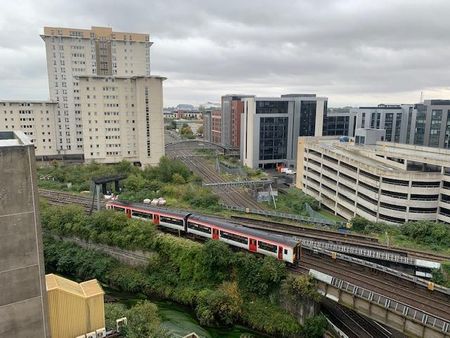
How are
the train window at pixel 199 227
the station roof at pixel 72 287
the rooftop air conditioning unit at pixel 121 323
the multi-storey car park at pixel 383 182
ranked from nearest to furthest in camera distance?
the station roof at pixel 72 287
the rooftop air conditioning unit at pixel 121 323
the train window at pixel 199 227
the multi-storey car park at pixel 383 182

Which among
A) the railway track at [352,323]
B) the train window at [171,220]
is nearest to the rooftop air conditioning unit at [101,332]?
the train window at [171,220]

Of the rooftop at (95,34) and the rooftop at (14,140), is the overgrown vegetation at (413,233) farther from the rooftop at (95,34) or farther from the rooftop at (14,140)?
the rooftop at (95,34)

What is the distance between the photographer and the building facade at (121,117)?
235 feet

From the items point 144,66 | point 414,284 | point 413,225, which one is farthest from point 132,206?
point 144,66

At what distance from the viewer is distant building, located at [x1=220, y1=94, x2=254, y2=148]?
100688mm

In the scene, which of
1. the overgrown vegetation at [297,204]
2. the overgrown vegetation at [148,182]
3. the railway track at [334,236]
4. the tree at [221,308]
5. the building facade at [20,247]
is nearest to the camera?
the building facade at [20,247]

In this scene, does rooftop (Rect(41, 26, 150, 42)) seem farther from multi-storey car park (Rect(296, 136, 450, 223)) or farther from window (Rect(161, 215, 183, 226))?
window (Rect(161, 215, 183, 226))

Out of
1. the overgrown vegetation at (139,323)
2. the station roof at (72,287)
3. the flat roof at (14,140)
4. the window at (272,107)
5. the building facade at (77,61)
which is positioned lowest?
the overgrown vegetation at (139,323)

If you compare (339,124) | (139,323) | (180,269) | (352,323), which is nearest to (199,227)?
(180,269)

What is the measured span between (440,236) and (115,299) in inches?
1264

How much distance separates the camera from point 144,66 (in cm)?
8606

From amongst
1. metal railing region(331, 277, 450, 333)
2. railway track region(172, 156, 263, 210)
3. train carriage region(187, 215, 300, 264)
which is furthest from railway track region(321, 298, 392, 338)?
railway track region(172, 156, 263, 210)

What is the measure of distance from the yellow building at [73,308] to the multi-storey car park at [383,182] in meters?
35.5

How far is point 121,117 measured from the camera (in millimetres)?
74750
